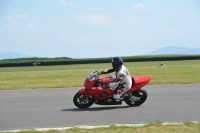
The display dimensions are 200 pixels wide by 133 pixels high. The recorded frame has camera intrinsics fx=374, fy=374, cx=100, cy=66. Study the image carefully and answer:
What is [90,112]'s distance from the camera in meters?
9.88

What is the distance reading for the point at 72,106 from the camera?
1117 cm

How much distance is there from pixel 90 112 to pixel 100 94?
0.73 meters

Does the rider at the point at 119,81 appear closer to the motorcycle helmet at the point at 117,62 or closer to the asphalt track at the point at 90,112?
the motorcycle helmet at the point at 117,62

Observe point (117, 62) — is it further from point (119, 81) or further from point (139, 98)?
point (139, 98)

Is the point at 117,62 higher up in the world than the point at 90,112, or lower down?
higher up

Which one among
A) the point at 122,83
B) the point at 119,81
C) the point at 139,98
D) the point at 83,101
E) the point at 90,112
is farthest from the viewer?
the point at 139,98

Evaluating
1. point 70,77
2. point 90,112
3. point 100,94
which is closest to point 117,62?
point 100,94

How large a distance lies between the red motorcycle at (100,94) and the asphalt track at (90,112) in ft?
0.68

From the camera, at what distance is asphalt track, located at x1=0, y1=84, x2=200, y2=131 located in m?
8.44

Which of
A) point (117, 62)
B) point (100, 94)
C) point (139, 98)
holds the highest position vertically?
point (117, 62)

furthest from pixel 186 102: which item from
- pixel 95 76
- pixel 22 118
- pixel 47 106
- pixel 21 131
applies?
pixel 21 131

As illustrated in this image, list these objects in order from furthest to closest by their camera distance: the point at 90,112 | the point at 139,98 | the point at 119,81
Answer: the point at 139,98
the point at 119,81
the point at 90,112

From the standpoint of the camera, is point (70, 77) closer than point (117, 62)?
No

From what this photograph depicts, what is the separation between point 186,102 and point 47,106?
4.16 metres
